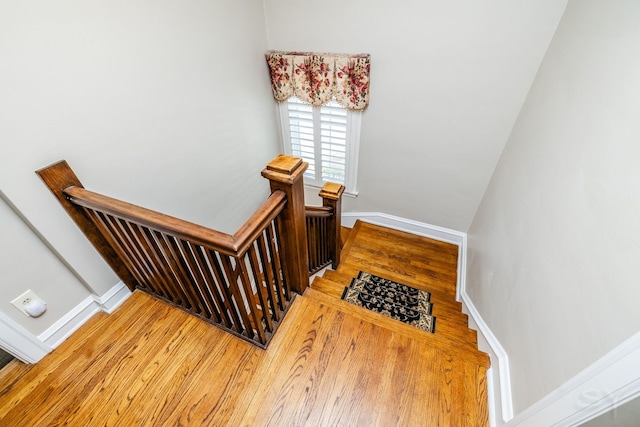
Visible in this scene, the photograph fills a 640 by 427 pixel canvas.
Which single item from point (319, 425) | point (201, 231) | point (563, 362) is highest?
point (201, 231)

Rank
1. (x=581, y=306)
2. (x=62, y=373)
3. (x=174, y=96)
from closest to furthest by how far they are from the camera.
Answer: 1. (x=581, y=306)
2. (x=62, y=373)
3. (x=174, y=96)

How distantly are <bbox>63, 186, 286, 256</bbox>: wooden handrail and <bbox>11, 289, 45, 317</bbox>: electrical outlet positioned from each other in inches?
20.1

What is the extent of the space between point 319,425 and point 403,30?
9.01 ft

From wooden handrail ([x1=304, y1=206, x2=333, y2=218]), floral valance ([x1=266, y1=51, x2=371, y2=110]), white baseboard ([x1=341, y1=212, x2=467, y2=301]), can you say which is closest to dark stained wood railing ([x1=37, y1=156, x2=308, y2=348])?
wooden handrail ([x1=304, y1=206, x2=333, y2=218])

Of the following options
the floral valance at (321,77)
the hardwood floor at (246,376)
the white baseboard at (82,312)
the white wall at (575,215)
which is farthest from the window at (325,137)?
the white baseboard at (82,312)

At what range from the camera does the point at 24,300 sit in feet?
4.15

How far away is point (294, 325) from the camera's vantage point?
153 centimetres

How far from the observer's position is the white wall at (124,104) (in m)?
1.11

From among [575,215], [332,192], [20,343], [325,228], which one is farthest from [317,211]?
[20,343]

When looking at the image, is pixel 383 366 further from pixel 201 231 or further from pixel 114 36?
pixel 114 36

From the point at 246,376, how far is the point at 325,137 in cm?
247

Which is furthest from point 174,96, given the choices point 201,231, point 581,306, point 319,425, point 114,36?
point 581,306

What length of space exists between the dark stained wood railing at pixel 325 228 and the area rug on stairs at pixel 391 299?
14.5 inches

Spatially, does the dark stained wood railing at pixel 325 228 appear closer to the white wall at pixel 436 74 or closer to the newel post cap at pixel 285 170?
the newel post cap at pixel 285 170
